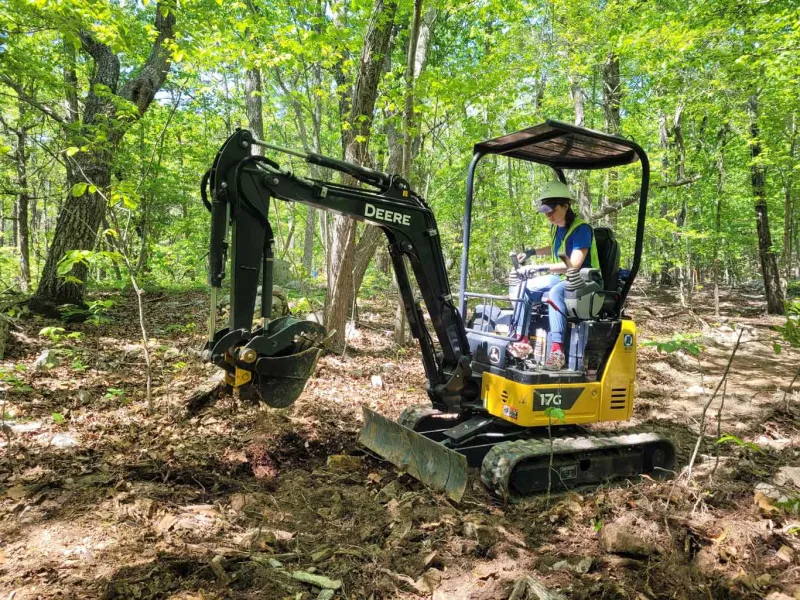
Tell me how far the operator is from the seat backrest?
0.13 meters

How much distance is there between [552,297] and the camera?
4664mm

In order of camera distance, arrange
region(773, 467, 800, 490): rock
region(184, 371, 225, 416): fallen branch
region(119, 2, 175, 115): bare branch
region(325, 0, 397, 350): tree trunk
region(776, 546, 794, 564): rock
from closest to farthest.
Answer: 1. region(776, 546, 794, 564): rock
2. region(773, 467, 800, 490): rock
3. region(184, 371, 225, 416): fallen branch
4. region(325, 0, 397, 350): tree trunk
5. region(119, 2, 175, 115): bare branch

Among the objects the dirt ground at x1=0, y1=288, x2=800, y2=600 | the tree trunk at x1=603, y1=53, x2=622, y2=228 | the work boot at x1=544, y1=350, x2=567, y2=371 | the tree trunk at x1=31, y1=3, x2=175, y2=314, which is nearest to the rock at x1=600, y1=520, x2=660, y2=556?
the dirt ground at x1=0, y1=288, x2=800, y2=600

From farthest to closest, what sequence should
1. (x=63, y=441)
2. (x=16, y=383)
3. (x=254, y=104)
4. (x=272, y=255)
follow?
(x=254, y=104) → (x=16, y=383) → (x=63, y=441) → (x=272, y=255)

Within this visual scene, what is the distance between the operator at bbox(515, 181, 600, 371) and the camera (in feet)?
15.4

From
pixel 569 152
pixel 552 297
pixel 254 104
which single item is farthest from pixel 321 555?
pixel 254 104

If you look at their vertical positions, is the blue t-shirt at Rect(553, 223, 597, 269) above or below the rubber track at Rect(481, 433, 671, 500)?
above

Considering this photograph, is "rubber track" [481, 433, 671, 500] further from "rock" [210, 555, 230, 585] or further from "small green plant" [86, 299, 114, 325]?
"small green plant" [86, 299, 114, 325]

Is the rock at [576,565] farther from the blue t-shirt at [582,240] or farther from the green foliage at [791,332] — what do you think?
the blue t-shirt at [582,240]

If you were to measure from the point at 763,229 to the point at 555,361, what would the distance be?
50.4ft

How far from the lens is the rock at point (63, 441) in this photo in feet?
14.5

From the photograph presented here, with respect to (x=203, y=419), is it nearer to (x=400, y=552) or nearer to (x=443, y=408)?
(x=443, y=408)

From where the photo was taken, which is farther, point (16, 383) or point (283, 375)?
point (16, 383)

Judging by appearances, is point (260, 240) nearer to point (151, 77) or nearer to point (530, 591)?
point (530, 591)
